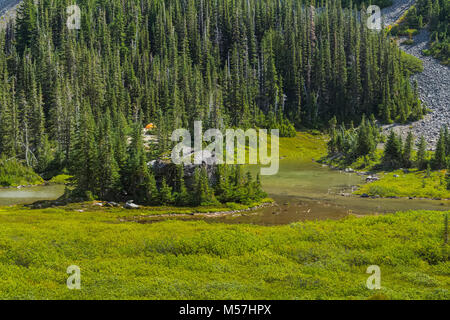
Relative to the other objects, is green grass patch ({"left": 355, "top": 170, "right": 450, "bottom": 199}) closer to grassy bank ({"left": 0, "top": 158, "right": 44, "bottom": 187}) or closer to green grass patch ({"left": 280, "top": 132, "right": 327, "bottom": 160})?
green grass patch ({"left": 280, "top": 132, "right": 327, "bottom": 160})

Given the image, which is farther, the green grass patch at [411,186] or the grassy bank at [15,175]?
the grassy bank at [15,175]

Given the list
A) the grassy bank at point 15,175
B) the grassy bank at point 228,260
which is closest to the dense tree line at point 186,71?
the grassy bank at point 15,175

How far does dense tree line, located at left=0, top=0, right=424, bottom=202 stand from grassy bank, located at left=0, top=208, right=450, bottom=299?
48.7m

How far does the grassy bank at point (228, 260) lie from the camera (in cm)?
2103

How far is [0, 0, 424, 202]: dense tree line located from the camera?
104 m

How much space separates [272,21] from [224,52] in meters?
26.5

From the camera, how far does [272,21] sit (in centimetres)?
17712

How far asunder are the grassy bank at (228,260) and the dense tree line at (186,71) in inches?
1917

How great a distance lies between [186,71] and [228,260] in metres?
118

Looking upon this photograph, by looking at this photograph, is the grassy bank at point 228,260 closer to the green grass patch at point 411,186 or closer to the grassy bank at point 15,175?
the green grass patch at point 411,186

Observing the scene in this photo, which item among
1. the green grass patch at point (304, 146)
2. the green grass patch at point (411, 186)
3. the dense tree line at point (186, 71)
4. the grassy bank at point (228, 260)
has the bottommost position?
the green grass patch at point (411, 186)

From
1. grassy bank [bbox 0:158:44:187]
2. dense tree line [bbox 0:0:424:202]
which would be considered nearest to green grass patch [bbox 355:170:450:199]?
dense tree line [bbox 0:0:424:202]

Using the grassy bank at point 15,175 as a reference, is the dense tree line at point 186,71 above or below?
above
